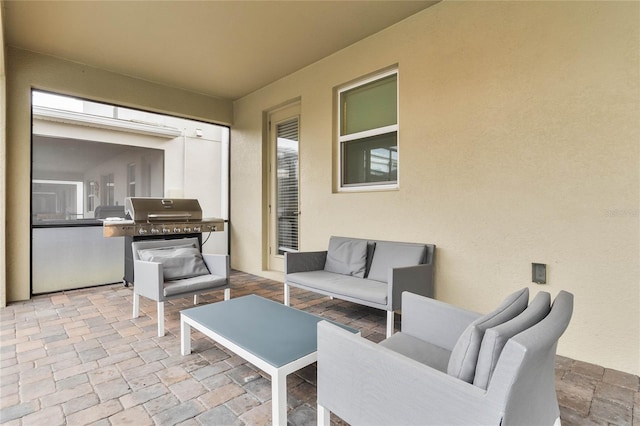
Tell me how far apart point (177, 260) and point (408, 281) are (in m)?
2.34

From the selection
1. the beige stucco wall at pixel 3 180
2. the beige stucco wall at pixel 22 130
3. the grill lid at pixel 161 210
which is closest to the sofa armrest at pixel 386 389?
the grill lid at pixel 161 210

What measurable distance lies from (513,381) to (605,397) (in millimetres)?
1661

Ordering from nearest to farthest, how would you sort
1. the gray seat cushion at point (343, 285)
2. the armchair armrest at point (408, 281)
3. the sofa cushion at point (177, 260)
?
the armchair armrest at point (408, 281) < the gray seat cushion at point (343, 285) < the sofa cushion at point (177, 260)

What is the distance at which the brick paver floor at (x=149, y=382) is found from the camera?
5.75 ft

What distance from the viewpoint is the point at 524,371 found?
0.95 m

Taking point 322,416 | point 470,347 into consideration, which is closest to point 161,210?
point 322,416

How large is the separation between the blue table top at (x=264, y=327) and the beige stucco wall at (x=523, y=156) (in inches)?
62.7

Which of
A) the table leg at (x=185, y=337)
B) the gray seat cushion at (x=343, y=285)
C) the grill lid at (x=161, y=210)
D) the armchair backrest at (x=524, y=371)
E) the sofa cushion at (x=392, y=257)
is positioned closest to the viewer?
the armchair backrest at (x=524, y=371)

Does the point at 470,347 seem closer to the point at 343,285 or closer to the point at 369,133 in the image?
the point at 343,285

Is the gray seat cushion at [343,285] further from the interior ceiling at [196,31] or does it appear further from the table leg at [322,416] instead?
the interior ceiling at [196,31]

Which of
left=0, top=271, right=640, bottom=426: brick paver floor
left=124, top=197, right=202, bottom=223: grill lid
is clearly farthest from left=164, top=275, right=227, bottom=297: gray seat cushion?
left=124, top=197, right=202, bottom=223: grill lid

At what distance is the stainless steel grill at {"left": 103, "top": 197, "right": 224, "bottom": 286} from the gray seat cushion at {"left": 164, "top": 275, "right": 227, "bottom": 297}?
Result: 0.99 meters

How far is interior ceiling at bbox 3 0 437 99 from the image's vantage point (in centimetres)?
312

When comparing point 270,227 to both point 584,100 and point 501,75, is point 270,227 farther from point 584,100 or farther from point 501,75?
point 584,100
